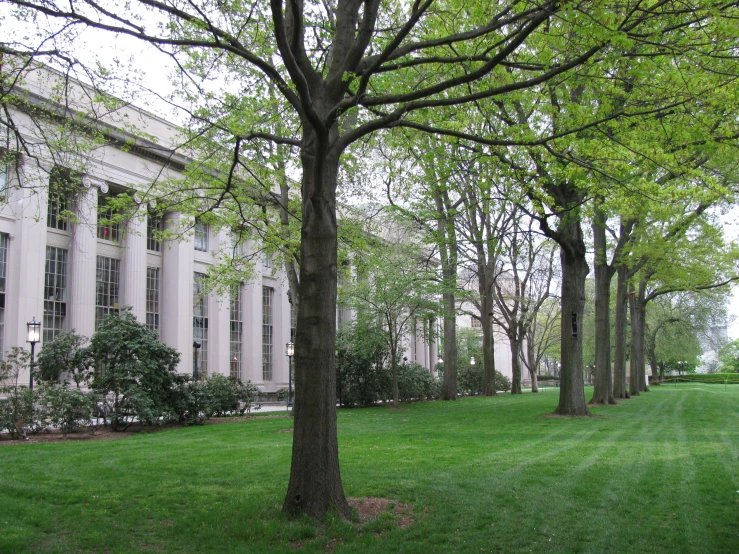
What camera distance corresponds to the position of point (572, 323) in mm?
18328

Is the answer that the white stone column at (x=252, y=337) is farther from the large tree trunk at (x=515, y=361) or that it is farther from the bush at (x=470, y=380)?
the large tree trunk at (x=515, y=361)

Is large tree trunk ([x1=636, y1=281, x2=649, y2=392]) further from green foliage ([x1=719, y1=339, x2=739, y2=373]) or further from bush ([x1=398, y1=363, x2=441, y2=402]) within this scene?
green foliage ([x1=719, y1=339, x2=739, y2=373])

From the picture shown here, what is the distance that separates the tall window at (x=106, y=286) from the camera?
2825 cm

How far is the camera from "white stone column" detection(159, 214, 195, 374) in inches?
1247

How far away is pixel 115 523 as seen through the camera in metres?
6.59

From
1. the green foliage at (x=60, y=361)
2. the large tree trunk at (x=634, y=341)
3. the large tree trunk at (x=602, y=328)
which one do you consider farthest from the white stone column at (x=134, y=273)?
the large tree trunk at (x=634, y=341)

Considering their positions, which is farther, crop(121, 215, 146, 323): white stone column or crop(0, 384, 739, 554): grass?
crop(121, 215, 146, 323): white stone column

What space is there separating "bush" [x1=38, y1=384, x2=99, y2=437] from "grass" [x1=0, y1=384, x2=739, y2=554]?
7.16 feet

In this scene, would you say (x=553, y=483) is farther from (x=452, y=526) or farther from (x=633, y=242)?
(x=633, y=242)

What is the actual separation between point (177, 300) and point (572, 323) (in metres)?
21.0

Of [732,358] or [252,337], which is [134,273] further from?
[732,358]

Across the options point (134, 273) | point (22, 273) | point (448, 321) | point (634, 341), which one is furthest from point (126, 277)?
point (634, 341)

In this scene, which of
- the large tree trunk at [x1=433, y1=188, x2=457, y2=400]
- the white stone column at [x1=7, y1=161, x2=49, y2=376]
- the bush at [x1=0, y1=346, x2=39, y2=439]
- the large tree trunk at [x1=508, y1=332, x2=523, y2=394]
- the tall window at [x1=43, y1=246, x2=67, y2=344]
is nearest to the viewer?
the bush at [x1=0, y1=346, x2=39, y2=439]

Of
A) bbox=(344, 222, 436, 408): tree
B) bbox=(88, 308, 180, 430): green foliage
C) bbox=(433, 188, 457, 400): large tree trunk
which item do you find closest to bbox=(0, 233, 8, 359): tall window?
bbox=(88, 308, 180, 430): green foliage
